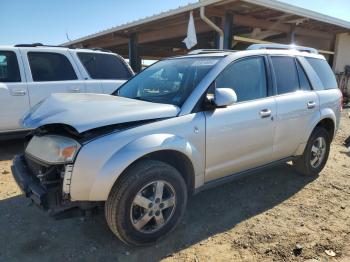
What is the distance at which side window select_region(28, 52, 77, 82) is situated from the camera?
605 centimetres

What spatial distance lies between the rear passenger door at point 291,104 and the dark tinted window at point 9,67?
422 cm

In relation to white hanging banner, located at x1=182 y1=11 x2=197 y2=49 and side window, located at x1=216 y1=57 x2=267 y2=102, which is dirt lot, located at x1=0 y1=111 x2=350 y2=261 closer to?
side window, located at x1=216 y1=57 x2=267 y2=102

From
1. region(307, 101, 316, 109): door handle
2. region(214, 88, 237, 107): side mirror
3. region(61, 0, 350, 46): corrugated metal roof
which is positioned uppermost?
region(61, 0, 350, 46): corrugated metal roof

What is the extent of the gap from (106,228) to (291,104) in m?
2.65

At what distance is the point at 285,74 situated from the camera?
445 cm

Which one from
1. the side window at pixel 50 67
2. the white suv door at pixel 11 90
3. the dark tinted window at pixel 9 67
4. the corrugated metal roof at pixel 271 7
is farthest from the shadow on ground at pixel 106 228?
the corrugated metal roof at pixel 271 7

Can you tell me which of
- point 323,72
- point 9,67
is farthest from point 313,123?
point 9,67

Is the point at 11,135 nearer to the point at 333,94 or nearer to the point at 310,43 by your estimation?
the point at 333,94

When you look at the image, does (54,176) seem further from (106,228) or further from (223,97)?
(223,97)

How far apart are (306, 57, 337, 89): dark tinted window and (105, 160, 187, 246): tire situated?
116 inches

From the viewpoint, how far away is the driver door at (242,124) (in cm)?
347

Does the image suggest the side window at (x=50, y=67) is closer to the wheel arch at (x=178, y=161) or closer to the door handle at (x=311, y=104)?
the wheel arch at (x=178, y=161)

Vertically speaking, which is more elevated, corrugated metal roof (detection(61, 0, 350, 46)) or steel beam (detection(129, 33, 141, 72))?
corrugated metal roof (detection(61, 0, 350, 46))

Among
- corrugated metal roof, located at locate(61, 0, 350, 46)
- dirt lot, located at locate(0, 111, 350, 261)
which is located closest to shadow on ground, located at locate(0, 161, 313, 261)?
dirt lot, located at locate(0, 111, 350, 261)
